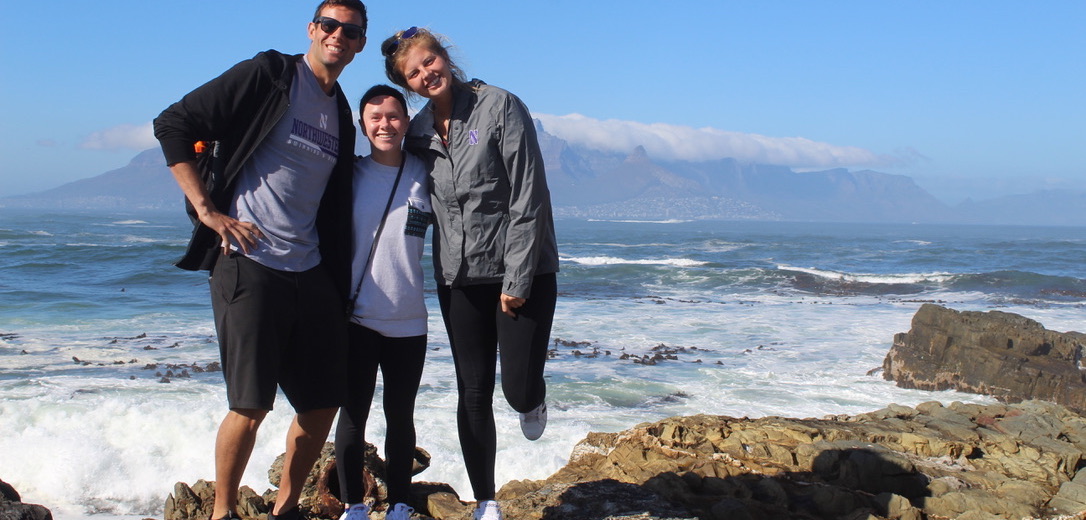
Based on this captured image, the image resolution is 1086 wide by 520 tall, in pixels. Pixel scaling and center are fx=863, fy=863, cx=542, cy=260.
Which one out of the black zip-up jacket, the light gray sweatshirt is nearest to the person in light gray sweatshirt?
the light gray sweatshirt

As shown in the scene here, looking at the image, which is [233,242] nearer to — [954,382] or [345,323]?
[345,323]

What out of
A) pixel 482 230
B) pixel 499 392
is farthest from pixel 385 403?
pixel 499 392

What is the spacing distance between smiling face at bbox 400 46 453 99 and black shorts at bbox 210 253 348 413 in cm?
81

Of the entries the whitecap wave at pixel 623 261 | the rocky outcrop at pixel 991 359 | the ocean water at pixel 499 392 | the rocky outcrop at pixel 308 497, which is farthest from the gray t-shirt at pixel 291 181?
the whitecap wave at pixel 623 261

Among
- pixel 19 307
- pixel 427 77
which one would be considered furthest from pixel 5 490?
pixel 19 307

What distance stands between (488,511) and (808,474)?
7.79ft

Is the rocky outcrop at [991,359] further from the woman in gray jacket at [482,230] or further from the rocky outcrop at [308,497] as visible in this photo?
the woman in gray jacket at [482,230]

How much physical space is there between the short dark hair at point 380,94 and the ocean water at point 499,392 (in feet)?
15.1

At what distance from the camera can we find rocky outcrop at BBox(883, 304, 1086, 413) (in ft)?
37.3

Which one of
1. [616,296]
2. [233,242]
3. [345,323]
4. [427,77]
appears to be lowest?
[616,296]

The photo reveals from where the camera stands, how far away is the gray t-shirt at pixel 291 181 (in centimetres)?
309

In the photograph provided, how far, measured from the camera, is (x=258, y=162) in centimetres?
311

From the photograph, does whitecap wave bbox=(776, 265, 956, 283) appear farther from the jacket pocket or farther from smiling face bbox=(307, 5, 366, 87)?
the jacket pocket

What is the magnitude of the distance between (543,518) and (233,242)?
1815 mm
